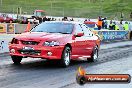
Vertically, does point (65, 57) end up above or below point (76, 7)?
below

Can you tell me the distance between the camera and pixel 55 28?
13.4 m

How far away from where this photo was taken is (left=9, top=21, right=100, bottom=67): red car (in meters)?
12.0

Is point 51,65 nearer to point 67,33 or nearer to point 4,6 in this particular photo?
point 67,33

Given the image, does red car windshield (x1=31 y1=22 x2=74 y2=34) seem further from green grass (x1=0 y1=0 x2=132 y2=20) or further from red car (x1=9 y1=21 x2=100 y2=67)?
green grass (x1=0 y1=0 x2=132 y2=20)

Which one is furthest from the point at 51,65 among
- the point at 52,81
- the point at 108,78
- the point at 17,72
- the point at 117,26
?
the point at 117,26

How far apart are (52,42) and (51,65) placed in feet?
3.74

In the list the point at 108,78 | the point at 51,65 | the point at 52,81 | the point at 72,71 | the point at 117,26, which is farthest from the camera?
the point at 117,26

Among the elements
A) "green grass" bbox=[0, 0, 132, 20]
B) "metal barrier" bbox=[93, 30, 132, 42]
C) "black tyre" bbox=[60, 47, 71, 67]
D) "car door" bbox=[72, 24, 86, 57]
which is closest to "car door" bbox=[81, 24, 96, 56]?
"car door" bbox=[72, 24, 86, 57]

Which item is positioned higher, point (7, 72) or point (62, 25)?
point (62, 25)

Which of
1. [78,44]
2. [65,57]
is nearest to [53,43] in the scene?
[65,57]

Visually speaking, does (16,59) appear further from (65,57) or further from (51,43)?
(65,57)

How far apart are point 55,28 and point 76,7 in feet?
211

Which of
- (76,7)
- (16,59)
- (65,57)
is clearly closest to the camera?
(65,57)

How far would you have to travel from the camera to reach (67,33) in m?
13.2
